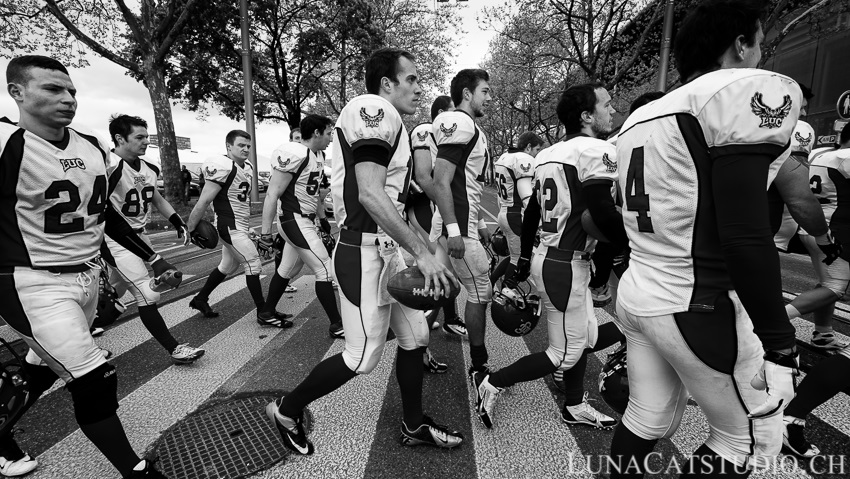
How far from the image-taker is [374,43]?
69.8ft

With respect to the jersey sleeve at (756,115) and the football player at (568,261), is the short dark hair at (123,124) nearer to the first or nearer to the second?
the football player at (568,261)

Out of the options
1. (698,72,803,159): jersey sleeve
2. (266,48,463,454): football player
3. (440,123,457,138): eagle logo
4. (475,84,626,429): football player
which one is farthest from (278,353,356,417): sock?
(698,72,803,159): jersey sleeve

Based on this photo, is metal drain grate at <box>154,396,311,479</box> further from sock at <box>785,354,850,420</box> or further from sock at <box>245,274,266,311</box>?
sock at <box>785,354,850,420</box>

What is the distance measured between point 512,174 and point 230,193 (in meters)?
3.95

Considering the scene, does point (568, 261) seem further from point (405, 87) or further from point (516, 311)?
point (405, 87)

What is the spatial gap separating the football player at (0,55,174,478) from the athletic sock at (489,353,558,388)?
206 cm

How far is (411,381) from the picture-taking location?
8.42 ft

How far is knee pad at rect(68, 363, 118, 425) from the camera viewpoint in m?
2.08

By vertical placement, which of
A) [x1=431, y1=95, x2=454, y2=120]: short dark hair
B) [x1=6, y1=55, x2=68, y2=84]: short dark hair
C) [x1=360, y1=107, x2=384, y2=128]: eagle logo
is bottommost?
[x1=360, y1=107, x2=384, y2=128]: eagle logo

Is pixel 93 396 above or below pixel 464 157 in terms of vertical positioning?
below

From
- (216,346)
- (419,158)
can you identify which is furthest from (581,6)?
(216,346)

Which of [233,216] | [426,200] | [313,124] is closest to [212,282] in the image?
[233,216]

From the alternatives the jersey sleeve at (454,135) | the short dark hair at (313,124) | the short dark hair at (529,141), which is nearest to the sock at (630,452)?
the jersey sleeve at (454,135)

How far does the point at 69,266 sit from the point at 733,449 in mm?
3235
